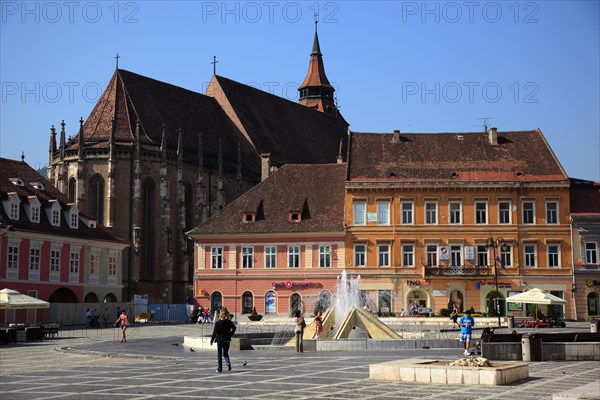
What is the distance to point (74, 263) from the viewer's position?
185 ft

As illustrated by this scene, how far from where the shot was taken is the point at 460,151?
59469 millimetres

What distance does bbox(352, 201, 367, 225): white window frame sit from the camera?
5734 cm

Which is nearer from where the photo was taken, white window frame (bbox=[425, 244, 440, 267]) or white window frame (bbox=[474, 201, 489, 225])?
white window frame (bbox=[474, 201, 489, 225])

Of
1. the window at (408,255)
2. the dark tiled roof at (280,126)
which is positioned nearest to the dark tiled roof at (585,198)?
the window at (408,255)

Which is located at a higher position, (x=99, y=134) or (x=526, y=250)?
(x=99, y=134)

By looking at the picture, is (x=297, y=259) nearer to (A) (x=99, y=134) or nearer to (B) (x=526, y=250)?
(B) (x=526, y=250)

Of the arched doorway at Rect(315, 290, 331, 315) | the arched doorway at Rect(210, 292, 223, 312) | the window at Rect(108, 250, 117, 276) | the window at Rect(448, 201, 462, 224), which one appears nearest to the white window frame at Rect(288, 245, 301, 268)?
the arched doorway at Rect(315, 290, 331, 315)

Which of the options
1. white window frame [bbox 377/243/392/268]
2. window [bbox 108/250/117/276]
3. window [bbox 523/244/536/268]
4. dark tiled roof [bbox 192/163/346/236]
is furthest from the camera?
window [bbox 108/250/117/276]

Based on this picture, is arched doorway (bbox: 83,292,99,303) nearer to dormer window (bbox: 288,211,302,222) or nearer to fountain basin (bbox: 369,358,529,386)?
dormer window (bbox: 288,211,302,222)

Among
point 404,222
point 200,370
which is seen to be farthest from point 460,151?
point 200,370

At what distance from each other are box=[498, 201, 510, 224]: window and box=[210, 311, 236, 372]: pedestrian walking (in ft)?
121

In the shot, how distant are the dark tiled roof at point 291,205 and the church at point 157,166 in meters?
8.90

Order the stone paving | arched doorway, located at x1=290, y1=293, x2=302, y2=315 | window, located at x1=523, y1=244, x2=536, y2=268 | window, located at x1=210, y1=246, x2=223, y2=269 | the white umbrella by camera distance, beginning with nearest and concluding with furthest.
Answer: the stone paving
the white umbrella
window, located at x1=523, y1=244, x2=536, y2=268
arched doorway, located at x1=290, y1=293, x2=302, y2=315
window, located at x1=210, y1=246, x2=223, y2=269

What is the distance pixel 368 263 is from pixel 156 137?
26.3m
